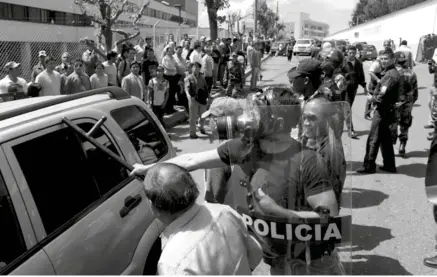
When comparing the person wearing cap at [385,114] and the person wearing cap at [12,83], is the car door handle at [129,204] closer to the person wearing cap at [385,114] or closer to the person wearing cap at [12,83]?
the person wearing cap at [385,114]

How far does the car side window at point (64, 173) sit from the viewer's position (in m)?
2.44

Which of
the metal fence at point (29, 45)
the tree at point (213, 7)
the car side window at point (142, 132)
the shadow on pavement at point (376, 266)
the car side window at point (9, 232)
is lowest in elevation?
the shadow on pavement at point (376, 266)

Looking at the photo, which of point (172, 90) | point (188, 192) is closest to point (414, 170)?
point (188, 192)

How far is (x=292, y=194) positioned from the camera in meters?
2.29

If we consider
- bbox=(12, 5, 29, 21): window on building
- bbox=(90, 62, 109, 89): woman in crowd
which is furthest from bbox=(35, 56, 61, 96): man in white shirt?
bbox=(12, 5, 29, 21): window on building

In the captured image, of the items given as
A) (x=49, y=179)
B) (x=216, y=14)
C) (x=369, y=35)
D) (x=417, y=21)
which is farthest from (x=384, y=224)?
(x=369, y=35)

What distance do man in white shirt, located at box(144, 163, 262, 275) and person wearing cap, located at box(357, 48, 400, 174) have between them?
17.5ft

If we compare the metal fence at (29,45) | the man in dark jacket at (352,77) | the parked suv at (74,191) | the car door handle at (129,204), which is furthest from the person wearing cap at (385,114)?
the metal fence at (29,45)

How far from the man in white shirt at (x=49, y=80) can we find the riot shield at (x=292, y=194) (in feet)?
21.5

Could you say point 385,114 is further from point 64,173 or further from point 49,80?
point 49,80

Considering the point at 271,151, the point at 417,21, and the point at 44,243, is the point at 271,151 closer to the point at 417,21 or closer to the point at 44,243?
the point at 44,243

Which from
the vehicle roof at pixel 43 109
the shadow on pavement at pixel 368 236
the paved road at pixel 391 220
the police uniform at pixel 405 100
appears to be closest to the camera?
the vehicle roof at pixel 43 109

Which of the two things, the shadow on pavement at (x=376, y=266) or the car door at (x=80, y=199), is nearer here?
the car door at (x=80, y=199)

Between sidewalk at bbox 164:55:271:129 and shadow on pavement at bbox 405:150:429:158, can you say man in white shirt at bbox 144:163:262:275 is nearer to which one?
shadow on pavement at bbox 405:150:429:158
